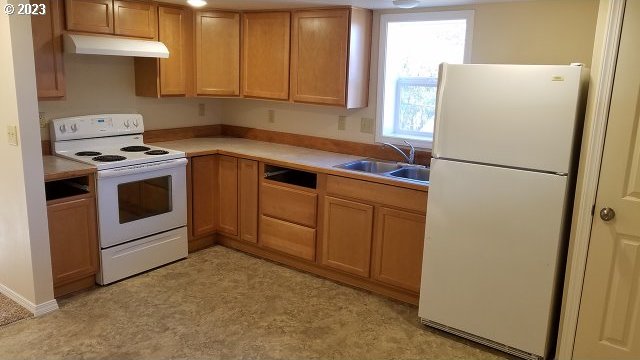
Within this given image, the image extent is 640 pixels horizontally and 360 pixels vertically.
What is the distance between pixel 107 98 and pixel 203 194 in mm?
1061

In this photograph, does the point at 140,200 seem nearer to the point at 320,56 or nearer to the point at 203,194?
the point at 203,194

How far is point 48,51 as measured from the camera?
11.0 ft

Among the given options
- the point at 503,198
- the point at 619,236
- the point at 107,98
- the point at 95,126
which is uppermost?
the point at 107,98

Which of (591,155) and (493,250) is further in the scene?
(493,250)

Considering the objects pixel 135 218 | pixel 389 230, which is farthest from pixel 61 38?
pixel 389 230

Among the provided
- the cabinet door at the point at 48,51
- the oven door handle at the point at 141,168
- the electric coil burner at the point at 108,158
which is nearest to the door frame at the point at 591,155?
the oven door handle at the point at 141,168

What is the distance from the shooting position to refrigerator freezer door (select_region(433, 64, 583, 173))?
95.7 inches

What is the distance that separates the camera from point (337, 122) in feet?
13.8

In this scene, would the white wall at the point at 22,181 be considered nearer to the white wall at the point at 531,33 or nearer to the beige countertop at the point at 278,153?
the beige countertop at the point at 278,153

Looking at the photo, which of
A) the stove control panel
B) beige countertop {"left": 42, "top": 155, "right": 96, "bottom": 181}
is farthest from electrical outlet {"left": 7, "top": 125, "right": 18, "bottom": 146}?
the stove control panel

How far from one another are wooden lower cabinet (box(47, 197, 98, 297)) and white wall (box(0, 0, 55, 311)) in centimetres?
11

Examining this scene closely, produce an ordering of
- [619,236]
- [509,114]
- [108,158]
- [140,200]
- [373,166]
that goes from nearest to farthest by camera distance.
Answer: [619,236]
[509,114]
[108,158]
[140,200]
[373,166]

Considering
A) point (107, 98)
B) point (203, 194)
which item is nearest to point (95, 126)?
point (107, 98)

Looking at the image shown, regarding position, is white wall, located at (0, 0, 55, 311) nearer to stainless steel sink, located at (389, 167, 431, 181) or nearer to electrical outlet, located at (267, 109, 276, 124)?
electrical outlet, located at (267, 109, 276, 124)
